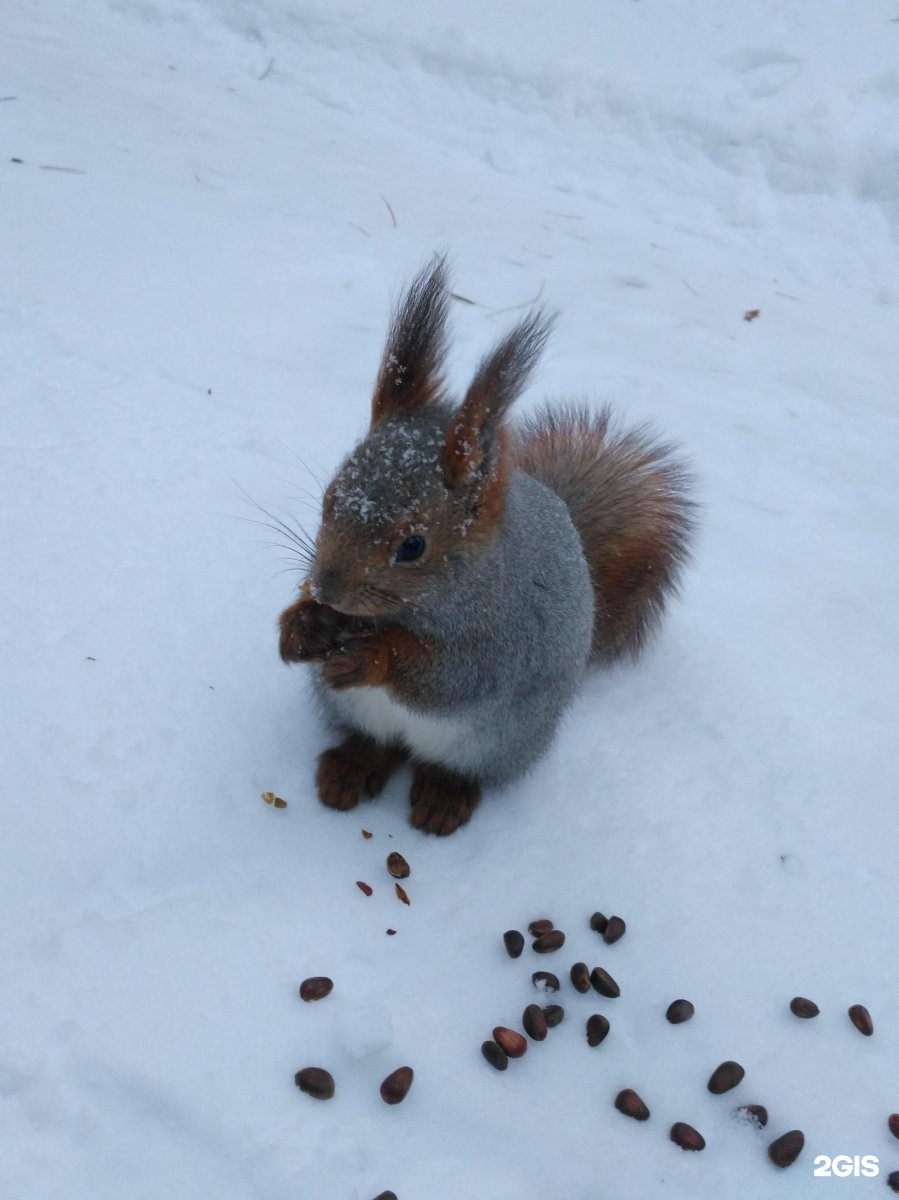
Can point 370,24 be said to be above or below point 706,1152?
above

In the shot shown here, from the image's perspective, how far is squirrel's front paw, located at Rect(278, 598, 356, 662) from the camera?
1439 millimetres

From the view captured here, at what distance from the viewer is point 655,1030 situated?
1.37m

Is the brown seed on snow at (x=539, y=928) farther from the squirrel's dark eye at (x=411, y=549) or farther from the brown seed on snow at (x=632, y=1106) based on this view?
the squirrel's dark eye at (x=411, y=549)

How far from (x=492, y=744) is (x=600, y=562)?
472 millimetres

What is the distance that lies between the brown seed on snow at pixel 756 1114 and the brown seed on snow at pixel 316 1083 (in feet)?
1.71

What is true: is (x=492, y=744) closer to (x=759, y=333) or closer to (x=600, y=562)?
(x=600, y=562)

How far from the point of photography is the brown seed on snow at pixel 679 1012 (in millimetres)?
1369

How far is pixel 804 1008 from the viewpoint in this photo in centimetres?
139

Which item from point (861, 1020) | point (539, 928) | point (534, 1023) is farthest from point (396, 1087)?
point (861, 1020)

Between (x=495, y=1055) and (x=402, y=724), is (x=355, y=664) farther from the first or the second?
(x=495, y=1055)

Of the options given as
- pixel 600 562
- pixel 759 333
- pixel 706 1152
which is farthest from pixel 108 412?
pixel 759 333

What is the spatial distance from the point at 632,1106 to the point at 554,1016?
0.15m

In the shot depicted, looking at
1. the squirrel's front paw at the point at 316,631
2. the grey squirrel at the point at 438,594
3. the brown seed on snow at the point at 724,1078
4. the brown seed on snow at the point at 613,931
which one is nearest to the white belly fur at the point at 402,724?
the grey squirrel at the point at 438,594

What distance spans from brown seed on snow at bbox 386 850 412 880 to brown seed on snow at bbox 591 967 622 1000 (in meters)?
0.30
